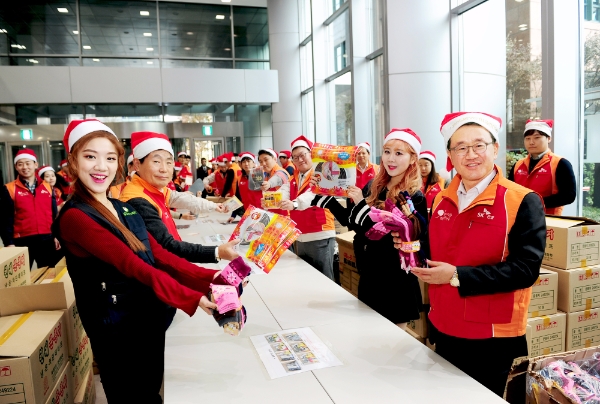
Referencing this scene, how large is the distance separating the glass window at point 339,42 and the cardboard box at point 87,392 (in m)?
7.99

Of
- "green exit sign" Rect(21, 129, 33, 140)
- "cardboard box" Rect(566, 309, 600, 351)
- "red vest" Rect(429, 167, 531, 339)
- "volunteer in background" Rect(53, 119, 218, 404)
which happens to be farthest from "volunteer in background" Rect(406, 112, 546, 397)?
"green exit sign" Rect(21, 129, 33, 140)

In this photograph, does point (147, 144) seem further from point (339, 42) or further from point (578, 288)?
point (339, 42)

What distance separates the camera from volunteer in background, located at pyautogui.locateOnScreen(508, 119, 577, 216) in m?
3.65

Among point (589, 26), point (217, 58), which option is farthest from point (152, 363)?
point (217, 58)

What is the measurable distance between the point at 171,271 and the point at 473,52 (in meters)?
5.49

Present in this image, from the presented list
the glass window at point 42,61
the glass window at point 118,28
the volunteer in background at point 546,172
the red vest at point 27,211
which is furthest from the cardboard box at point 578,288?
the glass window at point 42,61

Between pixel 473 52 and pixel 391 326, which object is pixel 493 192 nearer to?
pixel 391 326

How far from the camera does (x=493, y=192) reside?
158 centimetres

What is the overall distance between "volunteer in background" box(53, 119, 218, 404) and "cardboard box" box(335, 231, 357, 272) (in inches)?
84.8

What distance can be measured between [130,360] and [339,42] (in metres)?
9.39

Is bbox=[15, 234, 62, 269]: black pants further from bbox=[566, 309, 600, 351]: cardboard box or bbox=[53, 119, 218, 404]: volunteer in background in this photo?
bbox=[566, 309, 600, 351]: cardboard box

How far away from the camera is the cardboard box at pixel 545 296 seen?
2848 millimetres

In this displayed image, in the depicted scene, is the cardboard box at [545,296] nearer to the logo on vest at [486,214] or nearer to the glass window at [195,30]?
the logo on vest at [486,214]

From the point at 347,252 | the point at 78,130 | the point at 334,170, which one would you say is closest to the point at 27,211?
the point at 347,252
